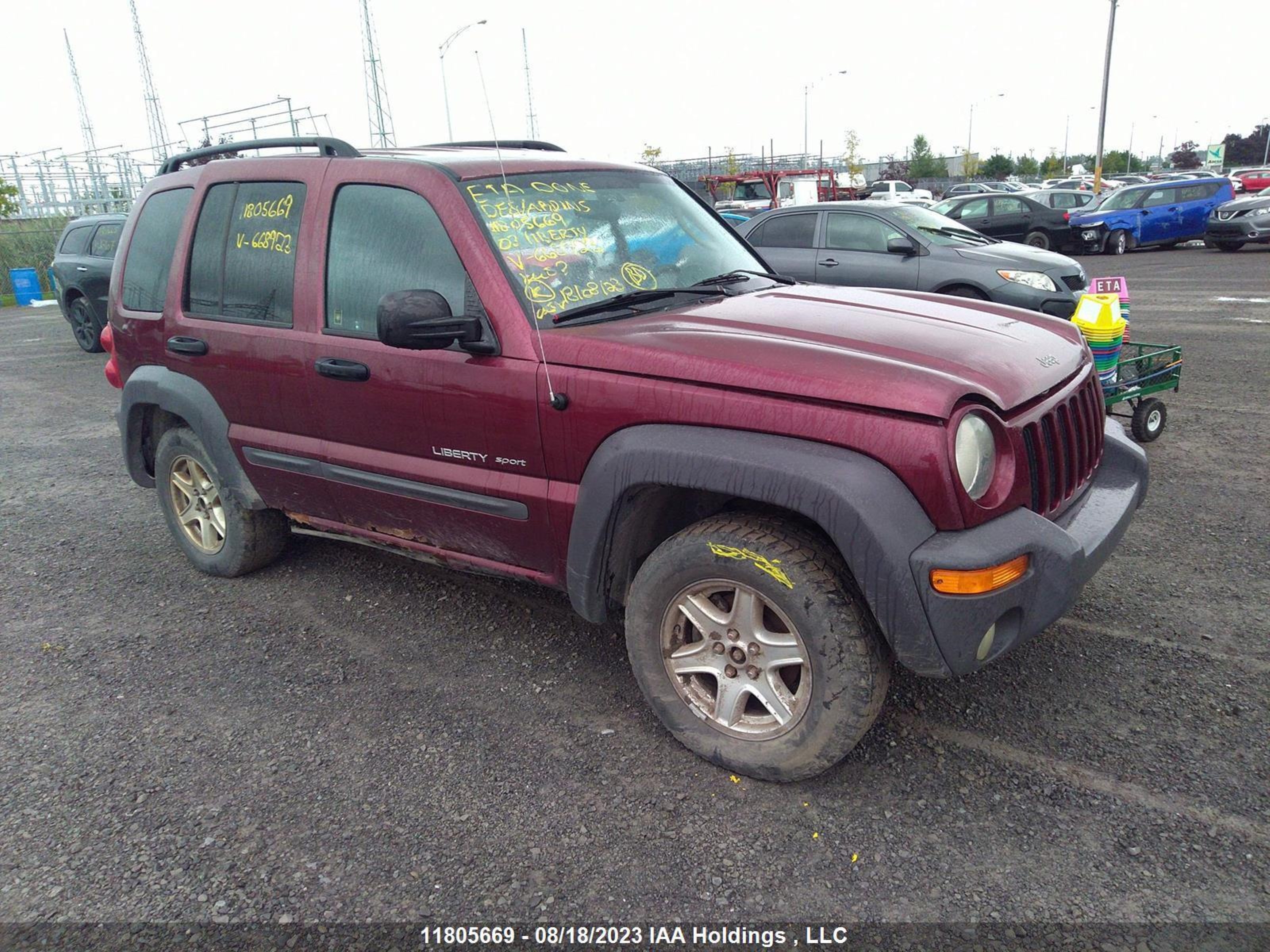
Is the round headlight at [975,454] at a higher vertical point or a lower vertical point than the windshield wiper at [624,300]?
lower

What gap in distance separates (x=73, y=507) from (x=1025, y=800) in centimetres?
591

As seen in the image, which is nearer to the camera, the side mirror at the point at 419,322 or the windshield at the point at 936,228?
the side mirror at the point at 419,322

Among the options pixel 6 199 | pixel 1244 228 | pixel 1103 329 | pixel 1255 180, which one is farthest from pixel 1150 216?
pixel 6 199

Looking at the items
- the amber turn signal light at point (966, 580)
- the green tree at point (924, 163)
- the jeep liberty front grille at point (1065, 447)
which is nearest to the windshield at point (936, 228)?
the jeep liberty front grille at point (1065, 447)

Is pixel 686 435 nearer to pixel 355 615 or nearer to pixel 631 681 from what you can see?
pixel 631 681

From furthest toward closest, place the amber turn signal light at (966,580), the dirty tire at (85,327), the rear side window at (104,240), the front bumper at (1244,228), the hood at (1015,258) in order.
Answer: the front bumper at (1244,228) → the dirty tire at (85,327) → the rear side window at (104,240) → the hood at (1015,258) → the amber turn signal light at (966,580)

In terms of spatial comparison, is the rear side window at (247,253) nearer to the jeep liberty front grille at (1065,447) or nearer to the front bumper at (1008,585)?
the front bumper at (1008,585)

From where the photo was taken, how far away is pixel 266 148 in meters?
4.32

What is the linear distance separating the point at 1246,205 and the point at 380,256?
22.1 meters

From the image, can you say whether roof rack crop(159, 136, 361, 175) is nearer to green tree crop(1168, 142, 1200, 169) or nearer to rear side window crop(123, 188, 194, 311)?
rear side window crop(123, 188, 194, 311)

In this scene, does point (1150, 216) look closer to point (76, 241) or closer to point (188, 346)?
point (76, 241)

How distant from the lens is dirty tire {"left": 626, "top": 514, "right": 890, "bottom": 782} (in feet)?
8.78

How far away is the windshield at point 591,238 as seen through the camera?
3.29 metres

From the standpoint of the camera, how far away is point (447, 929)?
2445 millimetres
